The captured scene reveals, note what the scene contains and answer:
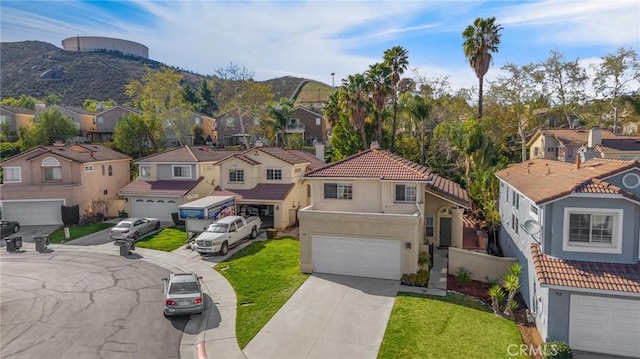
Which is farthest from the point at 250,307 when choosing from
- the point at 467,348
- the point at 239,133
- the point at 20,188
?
the point at 239,133

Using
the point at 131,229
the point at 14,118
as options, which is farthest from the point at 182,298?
the point at 14,118

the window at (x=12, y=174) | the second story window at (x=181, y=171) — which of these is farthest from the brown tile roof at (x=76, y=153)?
the second story window at (x=181, y=171)

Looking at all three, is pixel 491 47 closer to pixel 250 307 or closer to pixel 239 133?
pixel 250 307

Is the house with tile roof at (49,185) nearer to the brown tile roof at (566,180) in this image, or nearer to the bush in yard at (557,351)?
the brown tile roof at (566,180)

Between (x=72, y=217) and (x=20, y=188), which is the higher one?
(x=20, y=188)

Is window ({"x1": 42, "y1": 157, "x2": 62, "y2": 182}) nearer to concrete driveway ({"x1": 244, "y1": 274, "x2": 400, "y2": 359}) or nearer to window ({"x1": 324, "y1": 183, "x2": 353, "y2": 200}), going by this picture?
window ({"x1": 324, "y1": 183, "x2": 353, "y2": 200})

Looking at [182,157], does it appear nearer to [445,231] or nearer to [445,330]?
[445,231]
